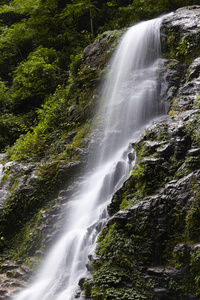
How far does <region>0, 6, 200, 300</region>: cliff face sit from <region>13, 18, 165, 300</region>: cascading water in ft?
1.49

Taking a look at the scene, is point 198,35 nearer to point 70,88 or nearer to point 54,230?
point 70,88

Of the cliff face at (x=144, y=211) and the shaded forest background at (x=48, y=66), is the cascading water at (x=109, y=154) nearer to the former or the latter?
the cliff face at (x=144, y=211)

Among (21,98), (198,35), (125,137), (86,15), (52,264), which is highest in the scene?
(86,15)

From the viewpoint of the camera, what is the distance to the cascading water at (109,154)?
235 inches

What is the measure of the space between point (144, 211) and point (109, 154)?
12.4 feet

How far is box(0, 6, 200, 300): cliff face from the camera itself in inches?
172

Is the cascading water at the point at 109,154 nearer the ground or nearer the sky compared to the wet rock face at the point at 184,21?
nearer the ground

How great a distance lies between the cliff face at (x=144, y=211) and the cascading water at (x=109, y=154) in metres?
→ 0.45

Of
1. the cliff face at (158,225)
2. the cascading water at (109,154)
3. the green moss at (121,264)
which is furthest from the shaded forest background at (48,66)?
the green moss at (121,264)

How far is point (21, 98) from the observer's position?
13992 millimetres

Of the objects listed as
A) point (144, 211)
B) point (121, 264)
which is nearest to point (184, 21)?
point (144, 211)

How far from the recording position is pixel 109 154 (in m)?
8.57

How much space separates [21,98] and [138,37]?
6911mm

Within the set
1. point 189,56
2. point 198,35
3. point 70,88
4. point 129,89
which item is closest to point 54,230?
point 129,89
